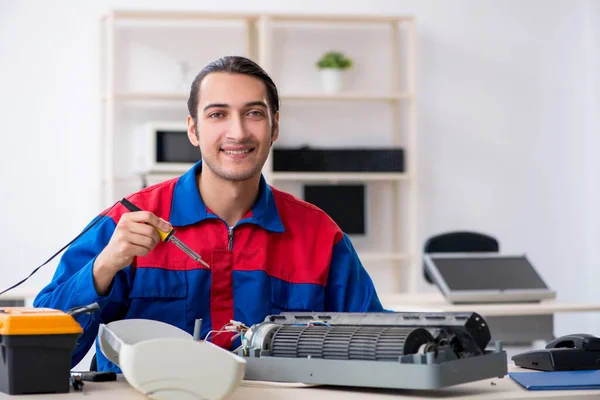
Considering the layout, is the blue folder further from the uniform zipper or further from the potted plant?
the potted plant

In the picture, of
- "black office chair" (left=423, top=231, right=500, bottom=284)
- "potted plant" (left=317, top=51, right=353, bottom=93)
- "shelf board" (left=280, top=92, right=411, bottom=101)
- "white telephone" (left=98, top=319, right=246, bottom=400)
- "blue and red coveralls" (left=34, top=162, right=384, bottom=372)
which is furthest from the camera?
"potted plant" (left=317, top=51, right=353, bottom=93)

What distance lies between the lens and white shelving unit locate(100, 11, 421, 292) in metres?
5.41

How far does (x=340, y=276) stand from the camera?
2084 millimetres

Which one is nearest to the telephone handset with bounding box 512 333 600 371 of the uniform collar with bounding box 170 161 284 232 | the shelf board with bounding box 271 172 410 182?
the uniform collar with bounding box 170 161 284 232

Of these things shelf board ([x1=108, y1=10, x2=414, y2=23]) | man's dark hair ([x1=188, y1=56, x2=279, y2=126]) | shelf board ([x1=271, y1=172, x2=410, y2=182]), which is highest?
shelf board ([x1=108, y1=10, x2=414, y2=23])

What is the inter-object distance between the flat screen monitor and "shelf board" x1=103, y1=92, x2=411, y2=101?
6.51ft

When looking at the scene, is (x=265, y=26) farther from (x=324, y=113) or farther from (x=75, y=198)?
(x=75, y=198)

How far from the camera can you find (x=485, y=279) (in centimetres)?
368

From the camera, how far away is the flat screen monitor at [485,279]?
3635 millimetres

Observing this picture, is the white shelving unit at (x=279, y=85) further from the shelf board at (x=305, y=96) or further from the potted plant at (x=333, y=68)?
the potted plant at (x=333, y=68)

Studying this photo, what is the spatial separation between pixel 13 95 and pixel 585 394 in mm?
4821

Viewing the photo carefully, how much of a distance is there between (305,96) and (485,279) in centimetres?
218

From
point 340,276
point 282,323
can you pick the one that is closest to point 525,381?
point 282,323

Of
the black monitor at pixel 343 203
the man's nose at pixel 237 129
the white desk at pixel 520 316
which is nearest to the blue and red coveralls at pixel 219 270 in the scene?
the man's nose at pixel 237 129
